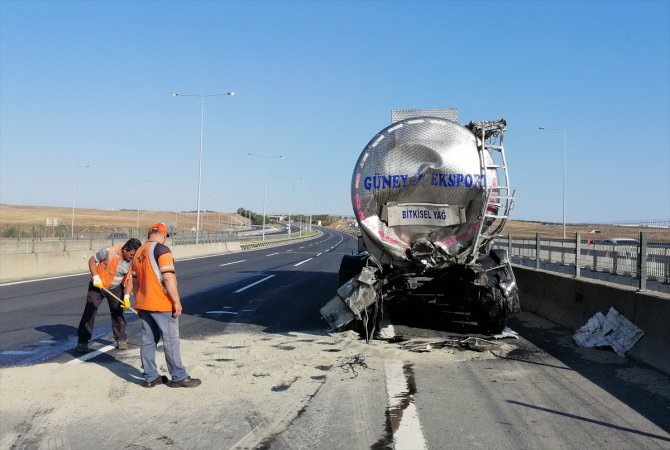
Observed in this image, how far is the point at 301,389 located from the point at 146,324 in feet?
5.91

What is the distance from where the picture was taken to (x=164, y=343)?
6516mm

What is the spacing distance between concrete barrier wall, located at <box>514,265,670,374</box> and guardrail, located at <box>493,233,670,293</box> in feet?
0.99

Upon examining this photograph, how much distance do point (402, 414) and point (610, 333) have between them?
4342mm

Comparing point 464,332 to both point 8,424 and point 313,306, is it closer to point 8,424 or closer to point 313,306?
point 313,306

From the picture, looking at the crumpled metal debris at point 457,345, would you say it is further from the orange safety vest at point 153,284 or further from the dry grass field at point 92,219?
the dry grass field at point 92,219

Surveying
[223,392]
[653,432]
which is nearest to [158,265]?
[223,392]

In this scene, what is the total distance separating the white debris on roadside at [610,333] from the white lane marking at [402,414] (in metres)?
3.01

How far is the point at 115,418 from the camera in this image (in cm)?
551

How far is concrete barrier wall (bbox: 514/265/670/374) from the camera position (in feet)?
24.3

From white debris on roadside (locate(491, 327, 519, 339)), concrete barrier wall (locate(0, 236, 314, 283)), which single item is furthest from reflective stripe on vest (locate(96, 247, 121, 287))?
concrete barrier wall (locate(0, 236, 314, 283))

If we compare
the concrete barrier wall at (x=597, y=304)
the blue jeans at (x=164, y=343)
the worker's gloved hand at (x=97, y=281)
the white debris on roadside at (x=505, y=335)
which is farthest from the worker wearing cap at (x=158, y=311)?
the concrete barrier wall at (x=597, y=304)

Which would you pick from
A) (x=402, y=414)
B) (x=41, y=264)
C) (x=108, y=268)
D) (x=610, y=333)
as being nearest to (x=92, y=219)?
(x=41, y=264)

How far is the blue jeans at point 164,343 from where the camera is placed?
6.49m

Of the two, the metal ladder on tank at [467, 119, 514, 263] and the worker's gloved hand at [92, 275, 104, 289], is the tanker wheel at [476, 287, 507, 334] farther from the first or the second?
the worker's gloved hand at [92, 275, 104, 289]
